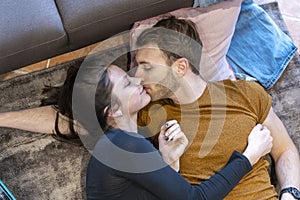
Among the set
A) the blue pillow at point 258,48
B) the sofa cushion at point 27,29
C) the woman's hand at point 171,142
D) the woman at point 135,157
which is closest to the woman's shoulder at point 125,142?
the woman at point 135,157

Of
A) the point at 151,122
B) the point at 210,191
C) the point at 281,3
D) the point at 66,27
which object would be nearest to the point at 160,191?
the point at 210,191

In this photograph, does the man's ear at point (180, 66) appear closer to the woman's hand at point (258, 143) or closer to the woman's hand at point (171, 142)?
the woman's hand at point (171, 142)

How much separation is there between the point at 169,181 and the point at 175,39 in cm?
49

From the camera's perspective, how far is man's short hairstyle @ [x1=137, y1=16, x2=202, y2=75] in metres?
1.74

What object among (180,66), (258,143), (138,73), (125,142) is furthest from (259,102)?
(125,142)

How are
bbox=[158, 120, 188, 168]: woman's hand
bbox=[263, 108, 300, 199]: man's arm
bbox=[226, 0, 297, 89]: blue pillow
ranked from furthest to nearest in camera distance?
bbox=[226, 0, 297, 89]: blue pillow → bbox=[263, 108, 300, 199]: man's arm → bbox=[158, 120, 188, 168]: woman's hand

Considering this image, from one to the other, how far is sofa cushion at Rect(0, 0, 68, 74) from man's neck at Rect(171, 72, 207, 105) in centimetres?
46

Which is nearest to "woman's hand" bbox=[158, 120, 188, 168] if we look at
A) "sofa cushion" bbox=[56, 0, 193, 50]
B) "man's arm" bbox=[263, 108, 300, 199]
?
"man's arm" bbox=[263, 108, 300, 199]

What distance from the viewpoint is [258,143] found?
1741mm

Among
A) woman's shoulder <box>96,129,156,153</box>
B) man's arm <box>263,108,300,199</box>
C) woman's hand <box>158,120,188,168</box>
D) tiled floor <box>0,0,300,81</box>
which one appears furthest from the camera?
tiled floor <box>0,0,300,81</box>

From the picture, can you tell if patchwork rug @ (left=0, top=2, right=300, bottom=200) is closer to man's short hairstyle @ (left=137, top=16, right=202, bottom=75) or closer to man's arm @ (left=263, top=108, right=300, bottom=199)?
man's arm @ (left=263, top=108, right=300, bottom=199)

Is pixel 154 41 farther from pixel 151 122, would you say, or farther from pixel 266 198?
pixel 266 198

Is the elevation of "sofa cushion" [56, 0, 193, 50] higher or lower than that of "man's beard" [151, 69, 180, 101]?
higher

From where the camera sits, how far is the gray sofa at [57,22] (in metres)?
1.80
